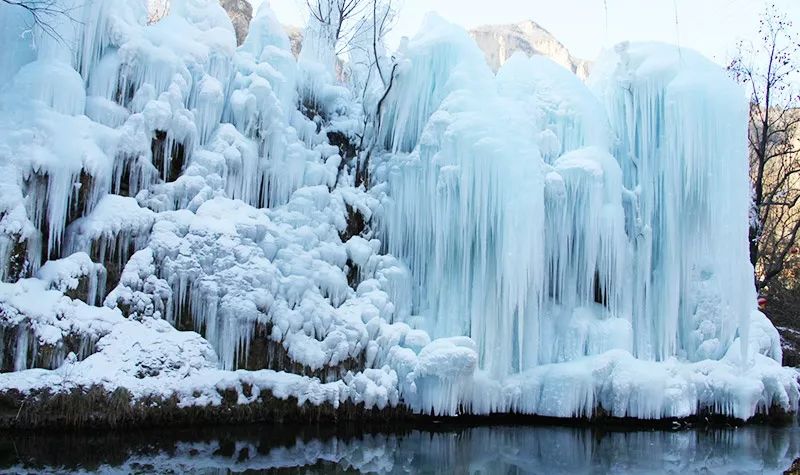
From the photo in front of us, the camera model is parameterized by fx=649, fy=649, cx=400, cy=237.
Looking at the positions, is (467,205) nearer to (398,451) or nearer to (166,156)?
(398,451)

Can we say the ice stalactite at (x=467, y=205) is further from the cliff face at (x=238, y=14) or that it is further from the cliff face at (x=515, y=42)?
the cliff face at (x=515, y=42)

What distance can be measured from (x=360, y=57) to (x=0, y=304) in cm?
800

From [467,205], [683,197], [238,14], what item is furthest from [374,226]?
[238,14]

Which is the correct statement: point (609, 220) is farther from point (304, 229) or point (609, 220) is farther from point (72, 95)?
point (72, 95)

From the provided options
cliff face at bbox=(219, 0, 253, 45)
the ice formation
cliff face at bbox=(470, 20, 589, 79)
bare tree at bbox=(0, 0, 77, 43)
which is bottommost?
the ice formation

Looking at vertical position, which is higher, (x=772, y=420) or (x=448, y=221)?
(x=448, y=221)

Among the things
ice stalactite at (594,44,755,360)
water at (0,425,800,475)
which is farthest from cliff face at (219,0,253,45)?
water at (0,425,800,475)

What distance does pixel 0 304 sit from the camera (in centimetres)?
701

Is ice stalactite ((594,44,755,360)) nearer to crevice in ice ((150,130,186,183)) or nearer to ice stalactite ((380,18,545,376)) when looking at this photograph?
ice stalactite ((380,18,545,376))

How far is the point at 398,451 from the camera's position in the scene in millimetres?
7047

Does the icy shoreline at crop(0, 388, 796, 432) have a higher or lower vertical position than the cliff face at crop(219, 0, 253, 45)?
lower

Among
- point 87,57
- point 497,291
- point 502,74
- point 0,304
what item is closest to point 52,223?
point 0,304

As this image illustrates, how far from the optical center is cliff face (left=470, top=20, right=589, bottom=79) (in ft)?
171

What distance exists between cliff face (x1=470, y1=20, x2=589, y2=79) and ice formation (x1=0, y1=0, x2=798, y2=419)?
137 ft
